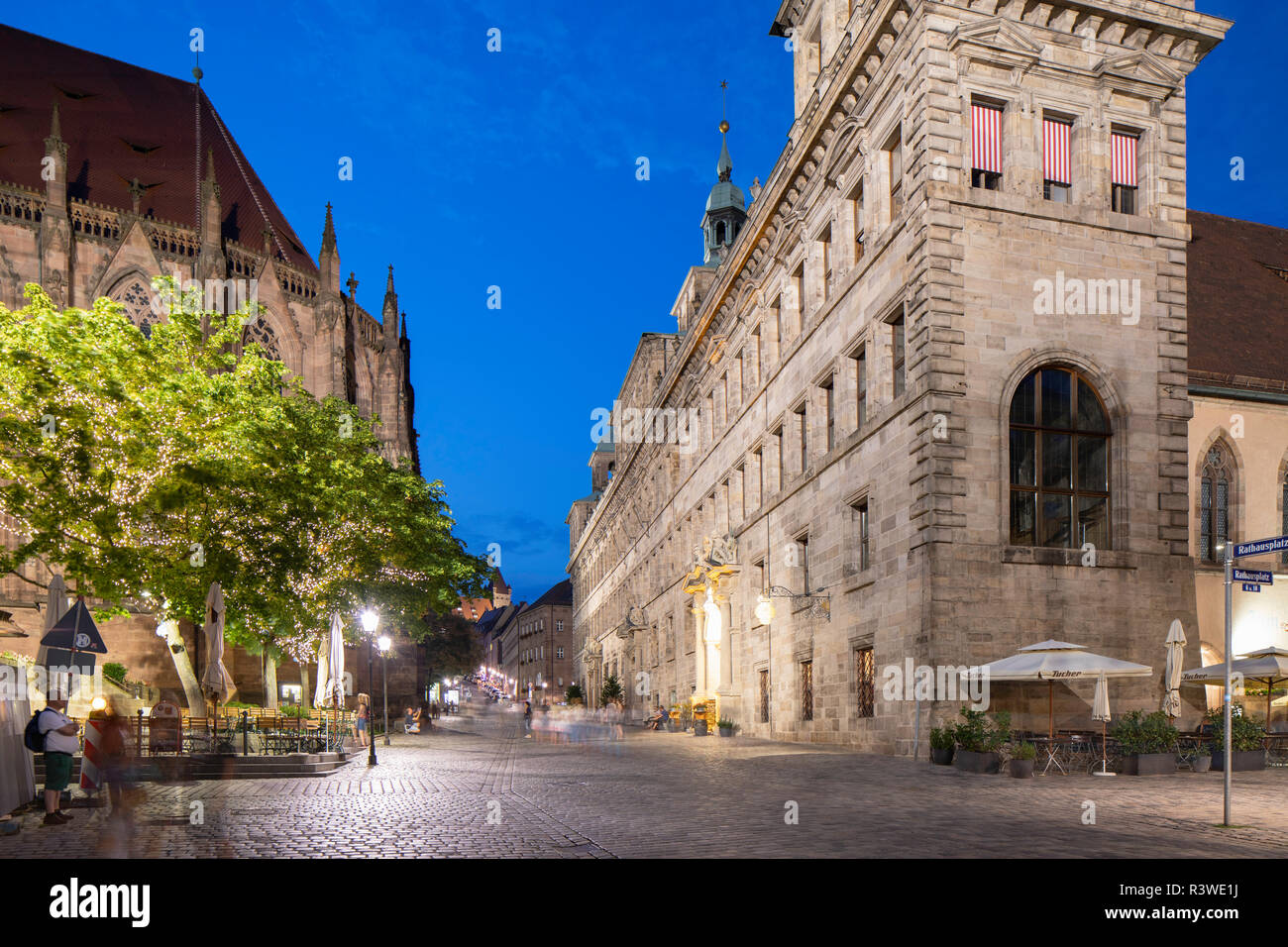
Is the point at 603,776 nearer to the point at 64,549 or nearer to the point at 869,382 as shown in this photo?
the point at 869,382


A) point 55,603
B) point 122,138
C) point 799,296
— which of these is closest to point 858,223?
point 799,296

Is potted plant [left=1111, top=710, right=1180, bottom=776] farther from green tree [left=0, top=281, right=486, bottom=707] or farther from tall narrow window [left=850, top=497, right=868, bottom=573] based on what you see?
green tree [left=0, top=281, right=486, bottom=707]

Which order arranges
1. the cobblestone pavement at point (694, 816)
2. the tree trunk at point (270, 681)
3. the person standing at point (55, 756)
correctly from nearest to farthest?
1. the cobblestone pavement at point (694, 816)
2. the person standing at point (55, 756)
3. the tree trunk at point (270, 681)

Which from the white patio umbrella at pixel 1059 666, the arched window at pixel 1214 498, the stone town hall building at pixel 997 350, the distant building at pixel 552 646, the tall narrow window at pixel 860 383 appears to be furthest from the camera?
the distant building at pixel 552 646

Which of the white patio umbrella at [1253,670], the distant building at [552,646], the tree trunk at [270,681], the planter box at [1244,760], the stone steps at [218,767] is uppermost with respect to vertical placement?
the white patio umbrella at [1253,670]

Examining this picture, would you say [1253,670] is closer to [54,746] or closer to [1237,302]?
[1237,302]

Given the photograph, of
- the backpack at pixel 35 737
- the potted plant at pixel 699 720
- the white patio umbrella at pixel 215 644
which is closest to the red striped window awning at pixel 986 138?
the white patio umbrella at pixel 215 644

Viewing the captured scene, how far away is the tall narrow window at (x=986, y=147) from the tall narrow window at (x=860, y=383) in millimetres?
4891

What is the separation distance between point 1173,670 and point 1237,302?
1680 centimetres

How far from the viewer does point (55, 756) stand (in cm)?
1242

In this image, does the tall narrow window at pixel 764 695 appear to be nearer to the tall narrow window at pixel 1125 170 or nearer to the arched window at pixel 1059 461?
the arched window at pixel 1059 461

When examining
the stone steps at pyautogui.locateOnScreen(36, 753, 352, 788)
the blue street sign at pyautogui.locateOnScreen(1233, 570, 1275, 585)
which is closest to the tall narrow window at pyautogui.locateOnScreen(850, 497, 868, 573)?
the stone steps at pyautogui.locateOnScreen(36, 753, 352, 788)

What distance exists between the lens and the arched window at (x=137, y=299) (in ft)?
169

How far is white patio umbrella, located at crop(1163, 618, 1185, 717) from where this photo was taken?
2008cm
